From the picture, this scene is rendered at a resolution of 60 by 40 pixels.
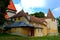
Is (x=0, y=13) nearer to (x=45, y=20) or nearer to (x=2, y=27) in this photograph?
(x=2, y=27)

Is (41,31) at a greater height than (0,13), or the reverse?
(0,13)

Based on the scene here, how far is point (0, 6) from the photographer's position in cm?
4481

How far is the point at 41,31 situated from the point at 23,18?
8953 millimetres

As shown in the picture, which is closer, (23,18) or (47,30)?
(23,18)

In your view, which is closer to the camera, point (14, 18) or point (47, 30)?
point (14, 18)

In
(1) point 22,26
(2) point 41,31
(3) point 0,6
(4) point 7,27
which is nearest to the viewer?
(3) point 0,6

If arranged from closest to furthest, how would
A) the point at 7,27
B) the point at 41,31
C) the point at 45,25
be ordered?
the point at 7,27, the point at 41,31, the point at 45,25

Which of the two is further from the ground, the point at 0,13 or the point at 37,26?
the point at 0,13

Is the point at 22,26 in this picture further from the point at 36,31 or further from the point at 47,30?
the point at 47,30

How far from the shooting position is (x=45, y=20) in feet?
234

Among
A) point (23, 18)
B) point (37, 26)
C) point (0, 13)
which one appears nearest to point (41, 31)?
point (37, 26)

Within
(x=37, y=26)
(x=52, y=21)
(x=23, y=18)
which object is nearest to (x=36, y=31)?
(x=37, y=26)

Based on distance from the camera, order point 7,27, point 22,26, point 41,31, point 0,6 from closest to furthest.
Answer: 1. point 0,6
2. point 22,26
3. point 7,27
4. point 41,31

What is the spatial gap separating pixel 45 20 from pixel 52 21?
8.40ft
